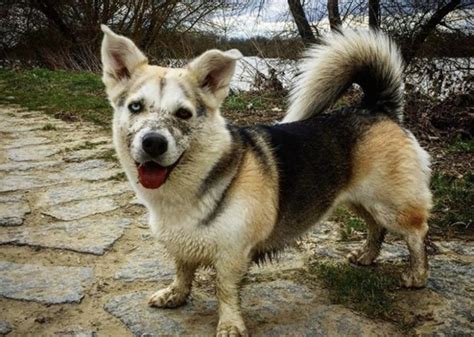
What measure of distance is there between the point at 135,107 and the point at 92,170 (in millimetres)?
2802

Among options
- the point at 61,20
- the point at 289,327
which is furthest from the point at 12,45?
the point at 289,327

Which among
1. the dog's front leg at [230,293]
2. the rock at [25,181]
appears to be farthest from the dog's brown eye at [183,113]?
the rock at [25,181]

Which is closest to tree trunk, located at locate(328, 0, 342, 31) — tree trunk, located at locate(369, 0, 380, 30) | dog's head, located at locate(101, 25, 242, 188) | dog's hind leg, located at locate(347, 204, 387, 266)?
tree trunk, located at locate(369, 0, 380, 30)

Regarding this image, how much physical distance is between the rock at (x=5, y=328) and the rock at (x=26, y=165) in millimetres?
2807

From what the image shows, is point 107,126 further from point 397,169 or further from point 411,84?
point 397,169

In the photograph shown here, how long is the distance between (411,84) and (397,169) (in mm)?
4466

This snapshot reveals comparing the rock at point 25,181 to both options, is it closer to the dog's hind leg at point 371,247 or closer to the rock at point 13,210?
the rock at point 13,210

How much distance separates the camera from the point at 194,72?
271cm

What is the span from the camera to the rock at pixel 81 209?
12.8 ft

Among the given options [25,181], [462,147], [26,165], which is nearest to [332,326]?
[25,181]

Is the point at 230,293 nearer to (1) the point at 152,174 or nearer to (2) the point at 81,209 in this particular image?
(1) the point at 152,174

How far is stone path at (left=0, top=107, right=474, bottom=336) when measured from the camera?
2.58 m

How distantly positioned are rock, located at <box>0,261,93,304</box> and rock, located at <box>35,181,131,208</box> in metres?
1.12

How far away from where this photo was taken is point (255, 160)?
2.76 meters
